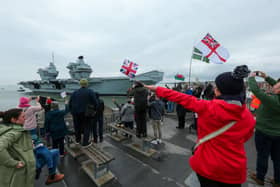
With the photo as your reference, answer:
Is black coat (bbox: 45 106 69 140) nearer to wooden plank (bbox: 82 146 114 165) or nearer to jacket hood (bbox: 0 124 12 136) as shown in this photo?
wooden plank (bbox: 82 146 114 165)

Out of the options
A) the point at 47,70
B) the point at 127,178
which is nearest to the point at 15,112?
the point at 127,178

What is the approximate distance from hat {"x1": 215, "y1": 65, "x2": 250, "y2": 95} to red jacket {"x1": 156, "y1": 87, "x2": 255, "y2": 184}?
127 millimetres

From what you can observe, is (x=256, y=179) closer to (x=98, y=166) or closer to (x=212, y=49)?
(x=98, y=166)

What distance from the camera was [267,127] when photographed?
2264mm

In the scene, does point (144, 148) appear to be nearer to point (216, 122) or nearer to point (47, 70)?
point (216, 122)

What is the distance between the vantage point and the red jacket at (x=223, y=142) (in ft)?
3.61

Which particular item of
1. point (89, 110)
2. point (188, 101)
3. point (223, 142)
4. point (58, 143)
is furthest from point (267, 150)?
point (58, 143)

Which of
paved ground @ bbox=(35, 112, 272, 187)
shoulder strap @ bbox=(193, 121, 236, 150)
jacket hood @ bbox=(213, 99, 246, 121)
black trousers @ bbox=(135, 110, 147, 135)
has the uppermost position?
jacket hood @ bbox=(213, 99, 246, 121)

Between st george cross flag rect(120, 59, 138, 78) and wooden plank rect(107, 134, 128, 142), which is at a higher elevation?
st george cross flag rect(120, 59, 138, 78)

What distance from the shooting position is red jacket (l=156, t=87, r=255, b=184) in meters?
1.10

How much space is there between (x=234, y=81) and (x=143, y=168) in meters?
2.89

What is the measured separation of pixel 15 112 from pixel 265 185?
188 inches

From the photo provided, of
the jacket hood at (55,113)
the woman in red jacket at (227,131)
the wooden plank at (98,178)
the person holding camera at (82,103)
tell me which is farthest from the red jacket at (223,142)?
the jacket hood at (55,113)

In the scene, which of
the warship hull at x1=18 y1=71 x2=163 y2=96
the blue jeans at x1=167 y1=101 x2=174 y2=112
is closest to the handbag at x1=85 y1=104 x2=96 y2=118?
the blue jeans at x1=167 y1=101 x2=174 y2=112
